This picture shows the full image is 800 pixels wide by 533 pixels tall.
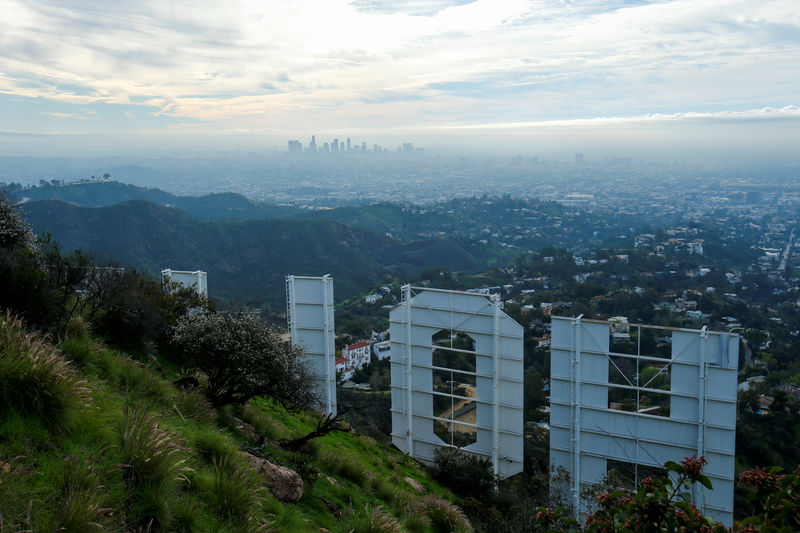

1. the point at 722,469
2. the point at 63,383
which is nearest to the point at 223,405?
the point at 63,383

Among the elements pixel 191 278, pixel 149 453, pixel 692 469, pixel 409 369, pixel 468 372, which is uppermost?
pixel 692 469

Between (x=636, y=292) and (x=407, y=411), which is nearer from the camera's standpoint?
(x=407, y=411)

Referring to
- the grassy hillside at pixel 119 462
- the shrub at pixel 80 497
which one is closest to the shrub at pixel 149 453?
the grassy hillside at pixel 119 462

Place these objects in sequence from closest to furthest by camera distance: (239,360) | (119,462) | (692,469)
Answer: (692,469) → (119,462) → (239,360)

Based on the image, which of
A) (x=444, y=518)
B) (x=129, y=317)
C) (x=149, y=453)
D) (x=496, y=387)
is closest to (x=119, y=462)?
(x=149, y=453)

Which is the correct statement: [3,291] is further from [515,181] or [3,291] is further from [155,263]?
[515,181]

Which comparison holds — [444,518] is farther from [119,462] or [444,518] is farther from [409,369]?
[409,369]
